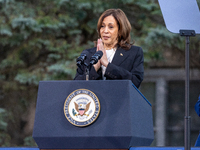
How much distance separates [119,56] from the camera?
2.90 metres

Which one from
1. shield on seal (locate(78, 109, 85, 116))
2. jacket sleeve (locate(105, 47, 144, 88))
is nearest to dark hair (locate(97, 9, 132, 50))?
jacket sleeve (locate(105, 47, 144, 88))

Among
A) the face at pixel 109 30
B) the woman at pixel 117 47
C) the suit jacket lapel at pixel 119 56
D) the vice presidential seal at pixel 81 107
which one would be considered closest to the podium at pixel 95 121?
the vice presidential seal at pixel 81 107

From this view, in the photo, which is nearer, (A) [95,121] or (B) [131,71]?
(A) [95,121]

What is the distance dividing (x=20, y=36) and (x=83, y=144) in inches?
209

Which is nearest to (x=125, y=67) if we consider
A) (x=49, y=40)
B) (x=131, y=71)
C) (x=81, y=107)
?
(x=131, y=71)

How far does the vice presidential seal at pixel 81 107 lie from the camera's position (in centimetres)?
208

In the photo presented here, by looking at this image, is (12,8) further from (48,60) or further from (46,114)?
(46,114)

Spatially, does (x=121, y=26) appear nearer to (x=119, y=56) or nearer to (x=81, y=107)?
(x=119, y=56)

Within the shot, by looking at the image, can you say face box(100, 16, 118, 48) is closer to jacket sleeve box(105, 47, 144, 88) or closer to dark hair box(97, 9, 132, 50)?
dark hair box(97, 9, 132, 50)

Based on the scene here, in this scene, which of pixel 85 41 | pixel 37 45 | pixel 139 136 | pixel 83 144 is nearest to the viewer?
pixel 83 144

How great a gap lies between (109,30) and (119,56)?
22 centimetres

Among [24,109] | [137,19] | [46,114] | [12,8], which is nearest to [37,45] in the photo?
[12,8]

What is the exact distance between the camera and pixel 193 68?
7.78 meters

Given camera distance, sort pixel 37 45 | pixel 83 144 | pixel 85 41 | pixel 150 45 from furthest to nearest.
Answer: pixel 85 41 < pixel 37 45 < pixel 150 45 < pixel 83 144
